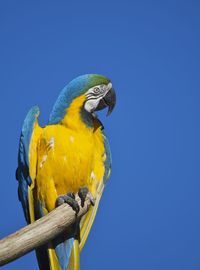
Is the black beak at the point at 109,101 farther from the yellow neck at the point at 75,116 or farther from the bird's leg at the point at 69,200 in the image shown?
the bird's leg at the point at 69,200

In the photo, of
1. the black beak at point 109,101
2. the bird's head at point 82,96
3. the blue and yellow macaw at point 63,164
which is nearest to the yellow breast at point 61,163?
the blue and yellow macaw at point 63,164

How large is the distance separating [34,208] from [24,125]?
1.85ft

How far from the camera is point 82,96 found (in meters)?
3.54

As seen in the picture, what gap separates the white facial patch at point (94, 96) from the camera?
3.56 meters

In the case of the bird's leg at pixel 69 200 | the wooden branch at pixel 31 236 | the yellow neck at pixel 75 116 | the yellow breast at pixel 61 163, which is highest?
the yellow neck at pixel 75 116

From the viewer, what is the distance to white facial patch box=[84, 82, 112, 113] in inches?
140

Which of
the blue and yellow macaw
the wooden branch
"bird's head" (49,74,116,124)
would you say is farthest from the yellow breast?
the wooden branch

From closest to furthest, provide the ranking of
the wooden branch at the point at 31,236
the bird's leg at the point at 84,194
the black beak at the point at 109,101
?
the wooden branch at the point at 31,236, the bird's leg at the point at 84,194, the black beak at the point at 109,101

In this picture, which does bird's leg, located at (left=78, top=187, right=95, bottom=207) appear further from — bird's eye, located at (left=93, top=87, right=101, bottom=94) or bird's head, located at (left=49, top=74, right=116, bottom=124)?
bird's eye, located at (left=93, top=87, right=101, bottom=94)

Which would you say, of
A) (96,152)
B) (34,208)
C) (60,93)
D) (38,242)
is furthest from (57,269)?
(60,93)

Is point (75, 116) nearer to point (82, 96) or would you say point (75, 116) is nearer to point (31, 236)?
point (82, 96)

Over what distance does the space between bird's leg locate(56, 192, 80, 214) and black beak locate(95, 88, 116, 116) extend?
0.71m

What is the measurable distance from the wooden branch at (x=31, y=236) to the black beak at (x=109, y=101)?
1.04 m

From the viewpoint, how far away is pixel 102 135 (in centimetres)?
374
